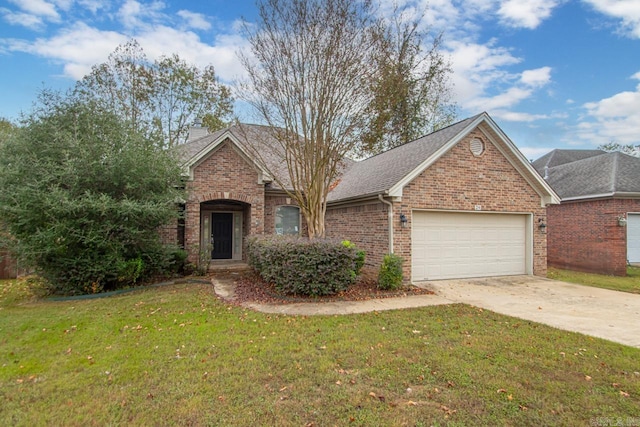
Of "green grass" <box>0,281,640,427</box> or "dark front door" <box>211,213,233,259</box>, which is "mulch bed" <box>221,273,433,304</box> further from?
"dark front door" <box>211,213,233,259</box>

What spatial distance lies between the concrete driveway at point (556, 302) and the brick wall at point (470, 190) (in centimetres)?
146

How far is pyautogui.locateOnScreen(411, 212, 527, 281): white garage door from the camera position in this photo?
10156mm

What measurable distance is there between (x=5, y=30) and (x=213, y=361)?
1258 centimetres

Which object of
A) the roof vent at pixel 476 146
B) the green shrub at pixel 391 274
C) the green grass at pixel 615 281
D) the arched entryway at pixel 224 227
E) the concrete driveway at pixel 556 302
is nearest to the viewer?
the concrete driveway at pixel 556 302

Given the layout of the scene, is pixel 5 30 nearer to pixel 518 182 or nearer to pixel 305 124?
pixel 305 124

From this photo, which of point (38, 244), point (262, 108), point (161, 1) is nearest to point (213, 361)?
point (38, 244)

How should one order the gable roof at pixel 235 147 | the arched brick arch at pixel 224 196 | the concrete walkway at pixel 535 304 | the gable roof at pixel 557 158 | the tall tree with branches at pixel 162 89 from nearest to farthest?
the concrete walkway at pixel 535 304
the gable roof at pixel 235 147
the arched brick arch at pixel 224 196
the tall tree with branches at pixel 162 89
the gable roof at pixel 557 158

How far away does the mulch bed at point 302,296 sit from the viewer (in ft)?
25.1

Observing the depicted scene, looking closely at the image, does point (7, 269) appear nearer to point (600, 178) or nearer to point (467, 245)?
point (467, 245)

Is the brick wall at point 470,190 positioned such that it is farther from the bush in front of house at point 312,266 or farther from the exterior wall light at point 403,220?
the bush in front of house at point 312,266

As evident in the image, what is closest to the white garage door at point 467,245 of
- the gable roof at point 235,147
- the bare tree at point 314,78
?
the bare tree at point 314,78

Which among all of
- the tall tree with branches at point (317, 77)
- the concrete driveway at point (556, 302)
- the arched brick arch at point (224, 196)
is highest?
the tall tree with branches at point (317, 77)

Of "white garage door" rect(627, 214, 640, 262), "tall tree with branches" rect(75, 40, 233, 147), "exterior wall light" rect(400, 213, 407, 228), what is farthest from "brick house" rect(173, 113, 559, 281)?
"tall tree with branches" rect(75, 40, 233, 147)

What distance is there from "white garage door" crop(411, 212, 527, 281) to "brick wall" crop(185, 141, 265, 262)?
5717 mm
